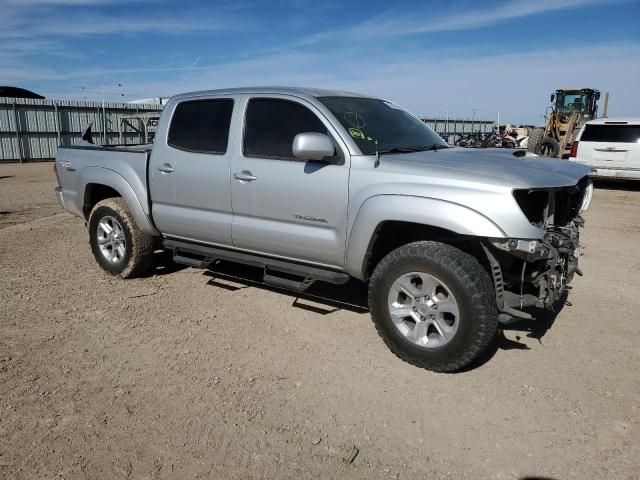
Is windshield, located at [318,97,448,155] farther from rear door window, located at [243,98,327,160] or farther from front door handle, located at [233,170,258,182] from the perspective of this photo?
front door handle, located at [233,170,258,182]

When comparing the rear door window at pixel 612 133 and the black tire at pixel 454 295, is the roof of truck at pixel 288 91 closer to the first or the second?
the black tire at pixel 454 295

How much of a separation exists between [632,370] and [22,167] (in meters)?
21.0

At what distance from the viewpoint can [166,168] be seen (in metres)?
5.07

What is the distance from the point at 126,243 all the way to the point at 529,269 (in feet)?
13.0

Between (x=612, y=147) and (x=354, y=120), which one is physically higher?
(x=354, y=120)

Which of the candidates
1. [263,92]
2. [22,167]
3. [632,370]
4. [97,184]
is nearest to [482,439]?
[632,370]

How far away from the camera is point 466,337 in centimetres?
348

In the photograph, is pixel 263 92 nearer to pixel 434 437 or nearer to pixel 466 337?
pixel 466 337

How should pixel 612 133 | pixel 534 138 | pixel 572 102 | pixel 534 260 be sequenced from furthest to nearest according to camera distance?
1. pixel 572 102
2. pixel 534 138
3. pixel 612 133
4. pixel 534 260

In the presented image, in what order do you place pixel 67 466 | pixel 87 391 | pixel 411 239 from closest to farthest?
pixel 67 466
pixel 87 391
pixel 411 239

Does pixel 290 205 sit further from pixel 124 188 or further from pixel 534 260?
pixel 124 188

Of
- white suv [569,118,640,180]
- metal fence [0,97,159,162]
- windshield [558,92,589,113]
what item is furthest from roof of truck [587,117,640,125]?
metal fence [0,97,159,162]

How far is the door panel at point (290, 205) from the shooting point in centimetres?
404

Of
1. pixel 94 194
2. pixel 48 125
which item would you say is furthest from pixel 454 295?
pixel 48 125
